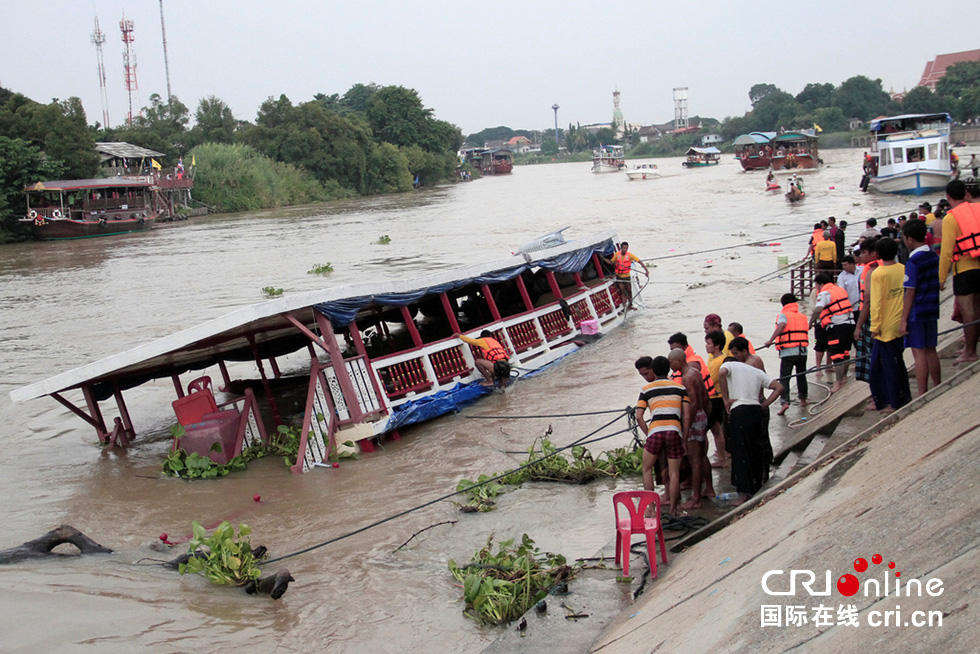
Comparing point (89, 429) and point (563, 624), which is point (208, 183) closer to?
point (89, 429)

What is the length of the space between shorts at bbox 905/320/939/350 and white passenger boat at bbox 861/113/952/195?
106 ft

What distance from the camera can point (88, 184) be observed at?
47.2m

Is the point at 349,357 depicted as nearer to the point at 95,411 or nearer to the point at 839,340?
the point at 95,411

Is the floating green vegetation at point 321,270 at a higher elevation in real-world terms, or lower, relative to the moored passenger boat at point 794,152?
lower

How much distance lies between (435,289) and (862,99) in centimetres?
11147

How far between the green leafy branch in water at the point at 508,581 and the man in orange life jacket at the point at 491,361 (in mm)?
6111

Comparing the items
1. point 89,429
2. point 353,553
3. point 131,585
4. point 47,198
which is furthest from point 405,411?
point 47,198

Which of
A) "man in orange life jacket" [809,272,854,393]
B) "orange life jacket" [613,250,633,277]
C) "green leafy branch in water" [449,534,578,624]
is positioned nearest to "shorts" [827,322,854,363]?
"man in orange life jacket" [809,272,854,393]

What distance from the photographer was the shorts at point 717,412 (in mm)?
7738

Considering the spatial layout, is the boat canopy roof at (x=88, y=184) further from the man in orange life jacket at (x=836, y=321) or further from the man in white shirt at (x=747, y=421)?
the man in white shirt at (x=747, y=421)

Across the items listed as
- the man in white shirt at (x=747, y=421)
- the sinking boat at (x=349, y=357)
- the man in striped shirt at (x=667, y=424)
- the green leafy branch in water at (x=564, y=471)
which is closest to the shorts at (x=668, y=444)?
the man in striped shirt at (x=667, y=424)

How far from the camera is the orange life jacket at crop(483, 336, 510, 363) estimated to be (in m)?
12.7

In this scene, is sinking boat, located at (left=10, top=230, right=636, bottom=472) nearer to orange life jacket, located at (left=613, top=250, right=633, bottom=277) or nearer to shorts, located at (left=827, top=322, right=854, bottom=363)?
orange life jacket, located at (left=613, top=250, right=633, bottom=277)

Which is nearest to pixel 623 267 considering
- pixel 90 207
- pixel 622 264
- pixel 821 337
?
pixel 622 264
